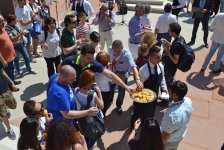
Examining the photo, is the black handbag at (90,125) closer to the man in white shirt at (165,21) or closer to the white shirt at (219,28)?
the man in white shirt at (165,21)

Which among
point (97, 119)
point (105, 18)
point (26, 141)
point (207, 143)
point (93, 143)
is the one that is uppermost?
point (105, 18)

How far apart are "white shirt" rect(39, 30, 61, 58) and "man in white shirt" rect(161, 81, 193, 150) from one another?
12.0 ft

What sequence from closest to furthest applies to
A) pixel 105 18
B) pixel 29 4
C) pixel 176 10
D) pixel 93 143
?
pixel 93 143, pixel 105 18, pixel 29 4, pixel 176 10

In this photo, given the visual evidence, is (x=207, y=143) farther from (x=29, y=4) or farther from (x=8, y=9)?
(x=8, y=9)

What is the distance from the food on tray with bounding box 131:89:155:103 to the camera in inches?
190

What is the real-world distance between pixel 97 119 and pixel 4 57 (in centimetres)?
328

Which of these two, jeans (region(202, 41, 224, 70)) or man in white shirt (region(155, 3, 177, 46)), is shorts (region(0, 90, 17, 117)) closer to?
man in white shirt (region(155, 3, 177, 46))

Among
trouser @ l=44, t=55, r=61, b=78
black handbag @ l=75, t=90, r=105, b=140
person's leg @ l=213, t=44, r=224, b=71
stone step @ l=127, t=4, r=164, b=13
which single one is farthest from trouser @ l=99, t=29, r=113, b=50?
stone step @ l=127, t=4, r=164, b=13

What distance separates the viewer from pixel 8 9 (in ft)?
33.4

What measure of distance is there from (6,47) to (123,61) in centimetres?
274

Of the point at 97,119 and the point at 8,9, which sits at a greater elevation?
the point at 8,9

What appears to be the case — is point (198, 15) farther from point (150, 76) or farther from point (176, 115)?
point (176, 115)

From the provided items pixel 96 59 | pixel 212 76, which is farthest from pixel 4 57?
pixel 212 76

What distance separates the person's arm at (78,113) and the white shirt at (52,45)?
303cm
